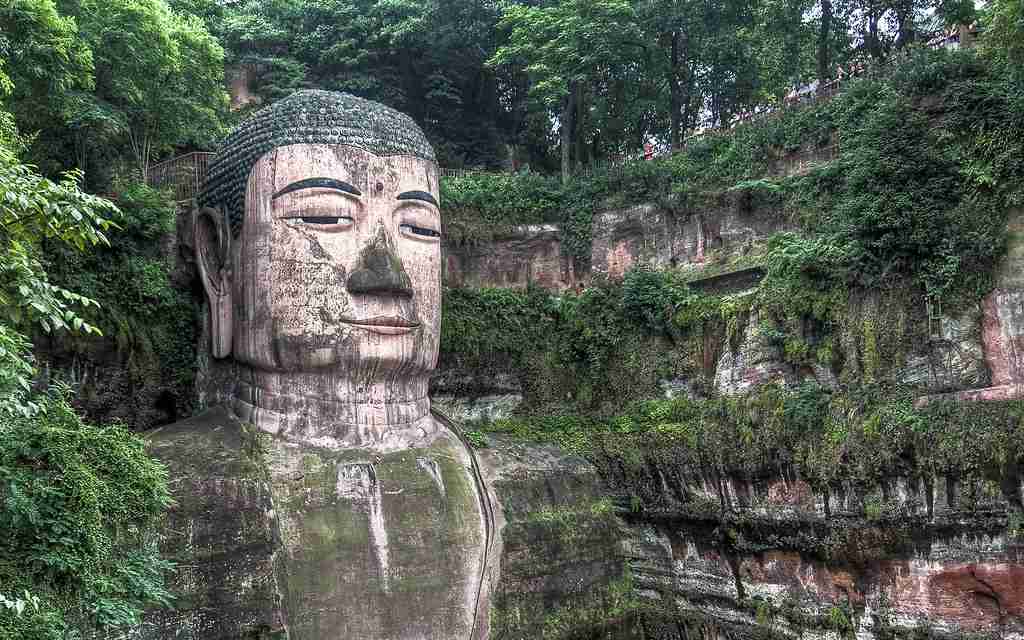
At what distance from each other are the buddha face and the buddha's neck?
0.16 meters

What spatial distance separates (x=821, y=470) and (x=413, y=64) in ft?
65.1

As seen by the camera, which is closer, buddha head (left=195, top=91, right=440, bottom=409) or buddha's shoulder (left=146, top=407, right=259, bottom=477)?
buddha's shoulder (left=146, top=407, right=259, bottom=477)

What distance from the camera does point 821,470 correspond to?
33.3 ft

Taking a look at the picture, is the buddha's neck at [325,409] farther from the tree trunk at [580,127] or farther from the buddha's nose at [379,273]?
the tree trunk at [580,127]

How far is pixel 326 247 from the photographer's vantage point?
975cm

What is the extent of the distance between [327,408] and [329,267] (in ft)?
5.15

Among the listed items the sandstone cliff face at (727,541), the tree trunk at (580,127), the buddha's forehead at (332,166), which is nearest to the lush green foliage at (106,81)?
the buddha's forehead at (332,166)

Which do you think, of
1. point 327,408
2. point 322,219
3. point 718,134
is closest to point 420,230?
point 322,219

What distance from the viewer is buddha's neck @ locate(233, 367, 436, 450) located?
976 cm

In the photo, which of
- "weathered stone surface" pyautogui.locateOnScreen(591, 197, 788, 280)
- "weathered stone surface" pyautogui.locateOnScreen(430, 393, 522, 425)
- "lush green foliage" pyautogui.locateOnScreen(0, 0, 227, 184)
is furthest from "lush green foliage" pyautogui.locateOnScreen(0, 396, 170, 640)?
"weathered stone surface" pyautogui.locateOnScreen(591, 197, 788, 280)

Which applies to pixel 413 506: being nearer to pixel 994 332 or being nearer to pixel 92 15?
pixel 994 332

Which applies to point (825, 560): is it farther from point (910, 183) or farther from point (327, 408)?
point (327, 408)

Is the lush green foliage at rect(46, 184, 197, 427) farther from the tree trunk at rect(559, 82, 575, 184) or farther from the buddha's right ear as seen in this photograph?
the tree trunk at rect(559, 82, 575, 184)

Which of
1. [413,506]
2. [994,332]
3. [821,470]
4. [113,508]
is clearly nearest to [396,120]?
[413,506]
